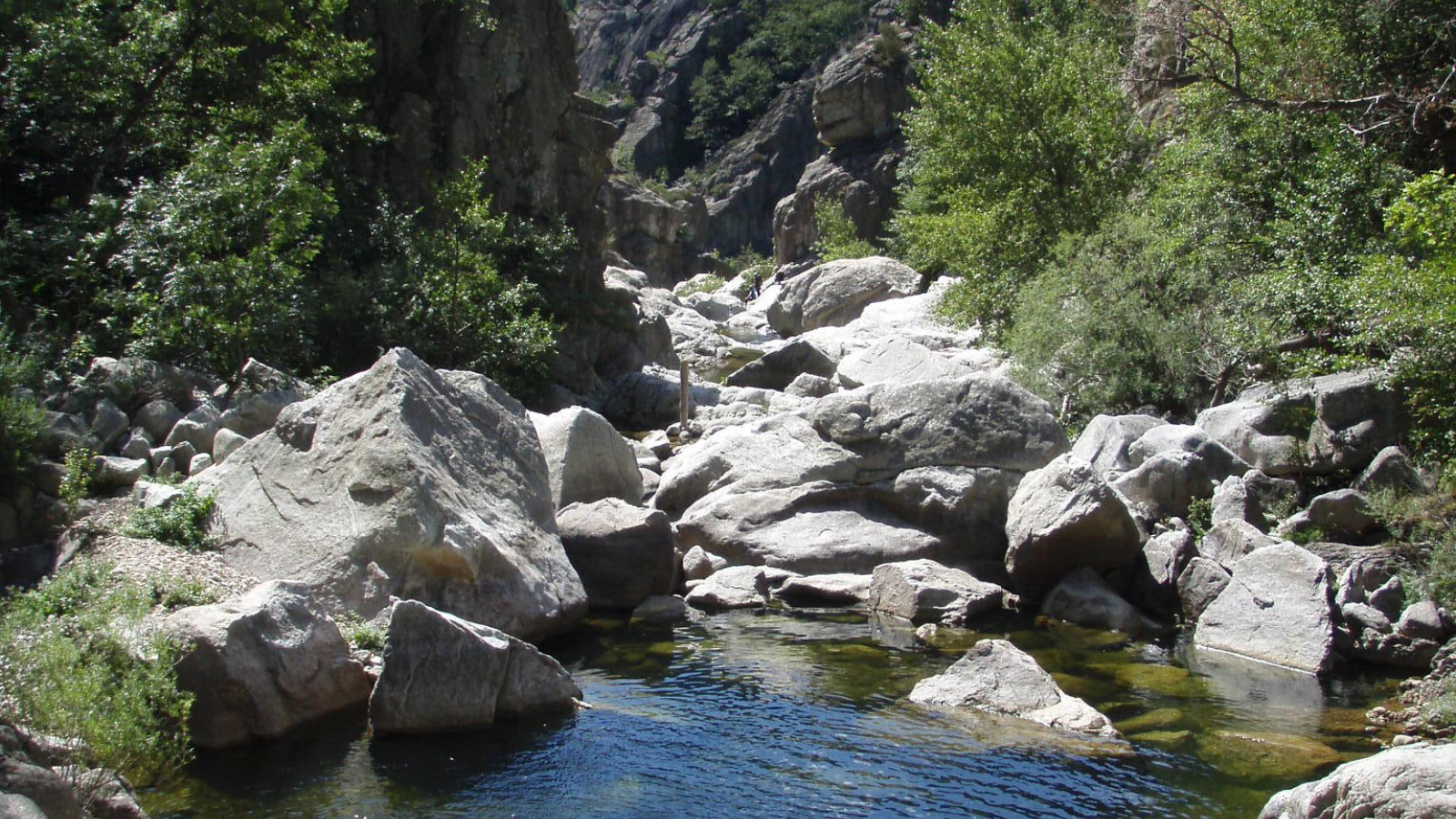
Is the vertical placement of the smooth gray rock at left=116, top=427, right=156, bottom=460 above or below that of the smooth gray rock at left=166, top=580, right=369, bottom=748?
above

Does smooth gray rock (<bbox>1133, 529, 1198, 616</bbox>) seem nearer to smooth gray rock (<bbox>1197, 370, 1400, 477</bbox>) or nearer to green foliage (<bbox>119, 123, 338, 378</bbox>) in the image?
smooth gray rock (<bbox>1197, 370, 1400, 477</bbox>)

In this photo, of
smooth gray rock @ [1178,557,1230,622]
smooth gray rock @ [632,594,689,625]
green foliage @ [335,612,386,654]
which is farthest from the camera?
smooth gray rock @ [632,594,689,625]

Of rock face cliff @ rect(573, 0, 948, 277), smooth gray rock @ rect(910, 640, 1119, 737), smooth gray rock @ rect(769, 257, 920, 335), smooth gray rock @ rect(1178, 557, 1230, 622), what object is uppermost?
rock face cliff @ rect(573, 0, 948, 277)

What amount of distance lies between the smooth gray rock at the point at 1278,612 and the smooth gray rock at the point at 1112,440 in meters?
3.81

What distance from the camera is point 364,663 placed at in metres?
9.52

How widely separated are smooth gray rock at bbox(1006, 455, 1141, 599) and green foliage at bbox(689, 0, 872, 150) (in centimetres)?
8459

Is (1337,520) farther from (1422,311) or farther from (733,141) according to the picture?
(733,141)

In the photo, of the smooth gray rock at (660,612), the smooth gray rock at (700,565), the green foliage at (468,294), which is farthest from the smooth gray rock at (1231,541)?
the green foliage at (468,294)

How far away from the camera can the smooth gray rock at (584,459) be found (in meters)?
15.2

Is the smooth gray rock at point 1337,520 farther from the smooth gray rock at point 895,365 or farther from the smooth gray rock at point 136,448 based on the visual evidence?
the smooth gray rock at point 136,448

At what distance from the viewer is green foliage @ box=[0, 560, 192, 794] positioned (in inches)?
246

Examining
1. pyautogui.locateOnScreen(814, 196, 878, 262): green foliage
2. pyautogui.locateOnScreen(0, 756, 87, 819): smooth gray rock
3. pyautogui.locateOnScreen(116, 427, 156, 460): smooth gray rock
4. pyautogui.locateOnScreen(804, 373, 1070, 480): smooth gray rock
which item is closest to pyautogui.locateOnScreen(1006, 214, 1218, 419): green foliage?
pyautogui.locateOnScreen(804, 373, 1070, 480): smooth gray rock

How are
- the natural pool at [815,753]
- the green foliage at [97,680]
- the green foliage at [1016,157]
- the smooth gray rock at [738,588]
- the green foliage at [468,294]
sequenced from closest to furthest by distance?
the green foliage at [97,680]
the natural pool at [815,753]
the smooth gray rock at [738,588]
the green foliage at [468,294]
the green foliage at [1016,157]

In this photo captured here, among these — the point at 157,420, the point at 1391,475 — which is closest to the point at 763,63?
the point at 157,420
